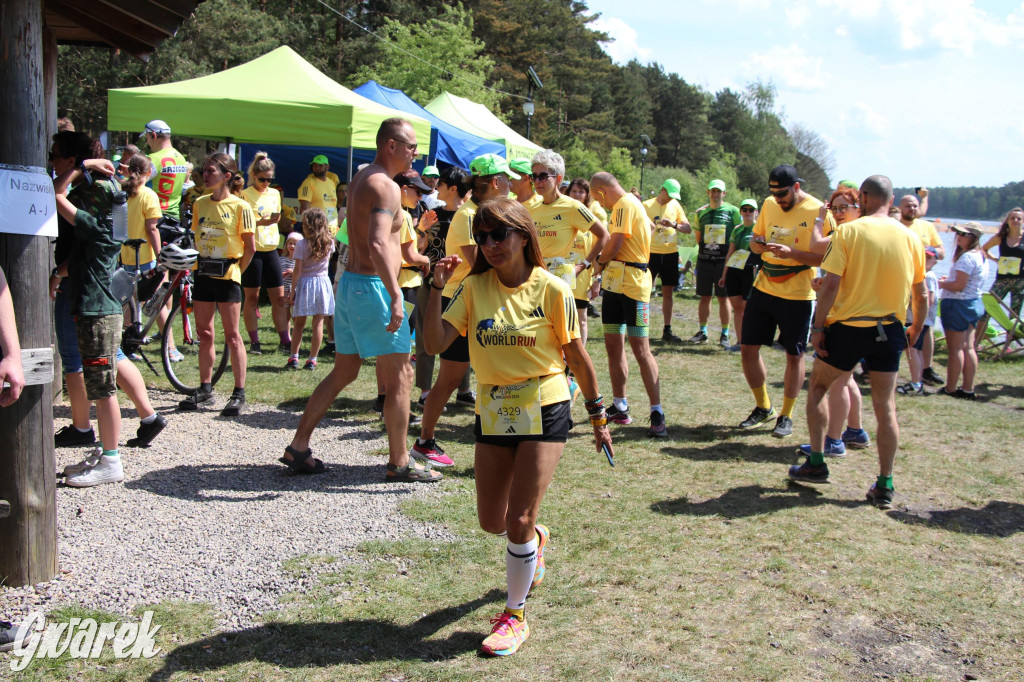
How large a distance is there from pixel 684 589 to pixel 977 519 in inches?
95.9

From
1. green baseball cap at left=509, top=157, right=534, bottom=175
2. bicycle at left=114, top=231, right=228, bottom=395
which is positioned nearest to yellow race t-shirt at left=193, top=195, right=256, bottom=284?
bicycle at left=114, top=231, right=228, bottom=395

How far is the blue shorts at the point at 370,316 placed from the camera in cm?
495

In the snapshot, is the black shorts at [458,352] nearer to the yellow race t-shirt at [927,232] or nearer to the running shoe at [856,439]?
the running shoe at [856,439]

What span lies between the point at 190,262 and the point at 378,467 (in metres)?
2.65

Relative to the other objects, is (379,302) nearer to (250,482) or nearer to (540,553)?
(250,482)

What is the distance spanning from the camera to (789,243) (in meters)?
6.50

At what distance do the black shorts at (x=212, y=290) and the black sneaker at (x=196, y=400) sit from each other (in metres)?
0.78

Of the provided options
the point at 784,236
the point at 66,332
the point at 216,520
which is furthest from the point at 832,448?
the point at 66,332

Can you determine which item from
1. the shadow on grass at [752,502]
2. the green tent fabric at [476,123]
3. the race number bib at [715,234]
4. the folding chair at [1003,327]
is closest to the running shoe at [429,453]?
the shadow on grass at [752,502]

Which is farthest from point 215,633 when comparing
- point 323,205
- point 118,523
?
point 323,205

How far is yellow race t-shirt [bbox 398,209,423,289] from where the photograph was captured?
597cm

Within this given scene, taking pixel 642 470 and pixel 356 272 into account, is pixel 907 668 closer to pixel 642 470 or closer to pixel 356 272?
pixel 642 470

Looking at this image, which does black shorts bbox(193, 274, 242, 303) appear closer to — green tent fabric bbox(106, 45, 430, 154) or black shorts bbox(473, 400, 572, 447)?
black shorts bbox(473, 400, 572, 447)

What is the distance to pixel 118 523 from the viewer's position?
14.0ft
